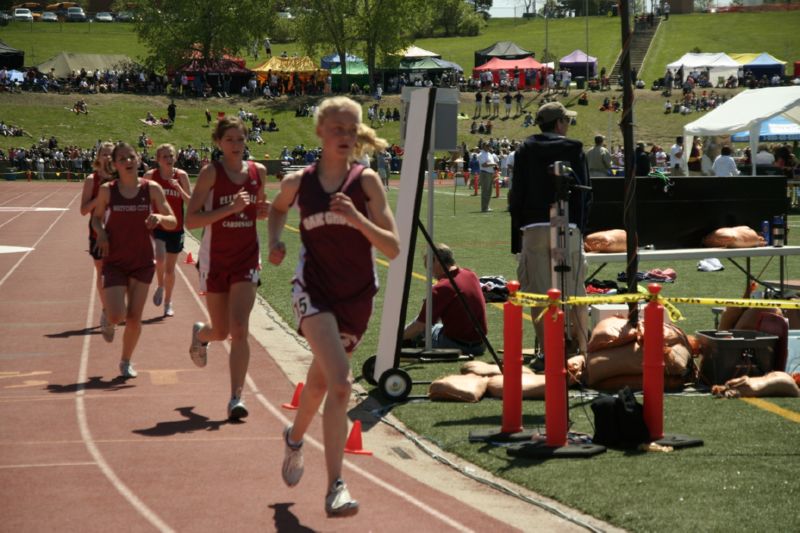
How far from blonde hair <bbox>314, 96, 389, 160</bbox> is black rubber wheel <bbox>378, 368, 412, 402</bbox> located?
3.22 m

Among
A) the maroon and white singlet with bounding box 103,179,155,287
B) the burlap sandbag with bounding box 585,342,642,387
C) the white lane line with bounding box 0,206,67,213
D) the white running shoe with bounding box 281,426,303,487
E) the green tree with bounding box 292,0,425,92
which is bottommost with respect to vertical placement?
the white lane line with bounding box 0,206,67,213

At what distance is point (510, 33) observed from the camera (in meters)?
137

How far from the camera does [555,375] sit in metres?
7.21

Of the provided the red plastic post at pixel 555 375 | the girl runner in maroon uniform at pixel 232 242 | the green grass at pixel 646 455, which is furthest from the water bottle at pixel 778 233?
the girl runner in maroon uniform at pixel 232 242

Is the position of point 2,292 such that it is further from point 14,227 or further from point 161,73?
point 161,73

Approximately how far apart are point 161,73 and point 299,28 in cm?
1287

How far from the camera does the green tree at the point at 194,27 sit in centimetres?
9900

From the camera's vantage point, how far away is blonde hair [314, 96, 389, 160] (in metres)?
5.94

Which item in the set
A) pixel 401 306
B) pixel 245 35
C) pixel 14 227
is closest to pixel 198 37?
pixel 245 35

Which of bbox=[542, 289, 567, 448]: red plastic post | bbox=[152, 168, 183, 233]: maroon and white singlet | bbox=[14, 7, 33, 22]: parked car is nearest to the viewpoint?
bbox=[542, 289, 567, 448]: red plastic post

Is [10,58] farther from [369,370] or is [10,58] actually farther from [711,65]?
[369,370]

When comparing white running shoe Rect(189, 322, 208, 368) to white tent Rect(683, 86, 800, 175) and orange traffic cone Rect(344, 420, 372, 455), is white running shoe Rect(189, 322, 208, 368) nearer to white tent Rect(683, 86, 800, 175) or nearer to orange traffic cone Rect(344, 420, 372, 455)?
orange traffic cone Rect(344, 420, 372, 455)

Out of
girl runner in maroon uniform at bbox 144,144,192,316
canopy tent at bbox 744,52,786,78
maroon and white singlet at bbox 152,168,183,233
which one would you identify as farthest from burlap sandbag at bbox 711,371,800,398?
canopy tent at bbox 744,52,786,78

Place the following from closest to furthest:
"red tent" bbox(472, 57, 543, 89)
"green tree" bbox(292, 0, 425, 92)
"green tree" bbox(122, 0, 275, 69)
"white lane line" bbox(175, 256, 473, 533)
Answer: "white lane line" bbox(175, 256, 473, 533) < "red tent" bbox(472, 57, 543, 89) < "green tree" bbox(292, 0, 425, 92) < "green tree" bbox(122, 0, 275, 69)
